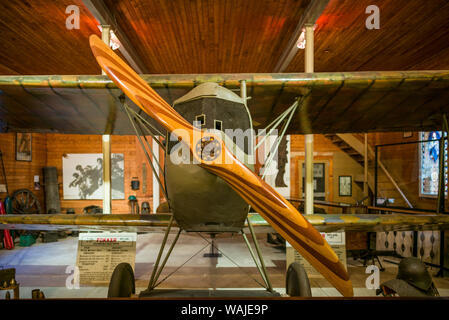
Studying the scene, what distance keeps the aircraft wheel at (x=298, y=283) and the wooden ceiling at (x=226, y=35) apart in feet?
10.7

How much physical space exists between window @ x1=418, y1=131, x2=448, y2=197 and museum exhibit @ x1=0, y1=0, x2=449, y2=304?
0.04 meters

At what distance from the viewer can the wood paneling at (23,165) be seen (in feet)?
18.2

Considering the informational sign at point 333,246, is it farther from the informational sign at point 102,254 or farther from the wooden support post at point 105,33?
the wooden support post at point 105,33

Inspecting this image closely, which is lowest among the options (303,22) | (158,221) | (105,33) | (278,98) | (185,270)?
(185,270)

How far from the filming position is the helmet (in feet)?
5.78

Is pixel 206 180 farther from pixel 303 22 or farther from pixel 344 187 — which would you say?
pixel 344 187

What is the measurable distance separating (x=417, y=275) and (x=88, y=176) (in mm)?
7804

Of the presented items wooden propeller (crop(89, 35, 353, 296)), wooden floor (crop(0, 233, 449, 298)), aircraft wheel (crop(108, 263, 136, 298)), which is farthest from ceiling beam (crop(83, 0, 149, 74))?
wooden floor (crop(0, 233, 449, 298))

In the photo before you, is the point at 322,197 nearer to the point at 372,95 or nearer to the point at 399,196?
the point at 399,196

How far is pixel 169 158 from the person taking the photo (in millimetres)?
1176

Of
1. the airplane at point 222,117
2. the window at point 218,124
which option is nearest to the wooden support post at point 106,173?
the airplane at point 222,117

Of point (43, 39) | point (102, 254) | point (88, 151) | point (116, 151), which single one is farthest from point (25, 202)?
point (102, 254)

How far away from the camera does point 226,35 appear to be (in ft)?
11.8

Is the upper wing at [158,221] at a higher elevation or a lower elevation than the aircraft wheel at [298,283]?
higher
